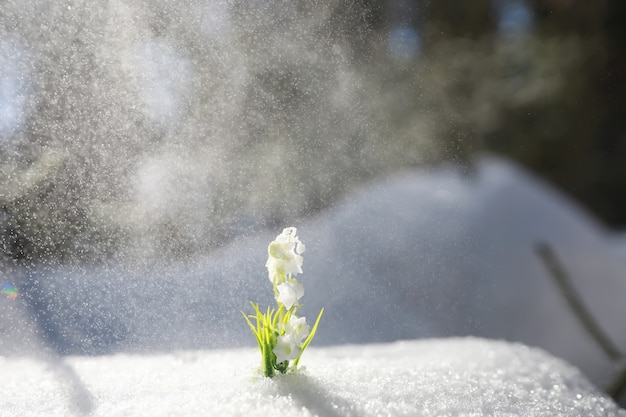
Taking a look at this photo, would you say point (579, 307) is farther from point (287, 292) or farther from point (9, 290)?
point (9, 290)

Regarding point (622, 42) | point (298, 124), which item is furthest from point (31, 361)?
point (622, 42)

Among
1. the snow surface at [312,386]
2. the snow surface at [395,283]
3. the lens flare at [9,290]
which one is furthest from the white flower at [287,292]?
the lens flare at [9,290]

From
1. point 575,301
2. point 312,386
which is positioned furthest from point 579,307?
point 312,386

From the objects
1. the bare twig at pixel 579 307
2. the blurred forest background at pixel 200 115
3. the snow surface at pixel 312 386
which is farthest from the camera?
the bare twig at pixel 579 307

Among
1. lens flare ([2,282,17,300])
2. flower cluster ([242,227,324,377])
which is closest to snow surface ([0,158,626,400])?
lens flare ([2,282,17,300])

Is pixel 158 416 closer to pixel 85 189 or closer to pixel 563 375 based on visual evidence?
pixel 85 189

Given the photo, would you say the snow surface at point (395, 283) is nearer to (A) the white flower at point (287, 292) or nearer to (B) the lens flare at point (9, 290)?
(B) the lens flare at point (9, 290)
